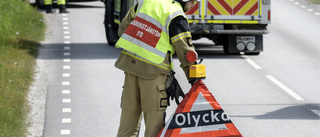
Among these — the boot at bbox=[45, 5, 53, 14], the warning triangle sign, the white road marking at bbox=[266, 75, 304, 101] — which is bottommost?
the boot at bbox=[45, 5, 53, 14]

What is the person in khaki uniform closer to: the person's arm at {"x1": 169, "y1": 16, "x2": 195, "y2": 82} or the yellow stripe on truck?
the person's arm at {"x1": 169, "y1": 16, "x2": 195, "y2": 82}

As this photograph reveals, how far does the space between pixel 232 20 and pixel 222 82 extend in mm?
3622

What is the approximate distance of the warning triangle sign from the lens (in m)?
6.95

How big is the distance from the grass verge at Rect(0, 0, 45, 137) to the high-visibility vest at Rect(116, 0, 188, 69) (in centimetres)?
263

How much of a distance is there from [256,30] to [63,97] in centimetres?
642

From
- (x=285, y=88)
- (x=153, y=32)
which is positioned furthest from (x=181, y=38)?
(x=285, y=88)

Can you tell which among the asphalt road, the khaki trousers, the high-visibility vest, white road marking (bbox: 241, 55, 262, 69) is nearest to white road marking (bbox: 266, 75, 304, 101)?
the asphalt road

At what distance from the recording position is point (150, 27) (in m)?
7.06

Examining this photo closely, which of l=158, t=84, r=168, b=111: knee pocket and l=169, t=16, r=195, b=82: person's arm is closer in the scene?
l=169, t=16, r=195, b=82: person's arm

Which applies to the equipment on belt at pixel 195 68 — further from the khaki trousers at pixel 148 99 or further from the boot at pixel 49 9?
the boot at pixel 49 9

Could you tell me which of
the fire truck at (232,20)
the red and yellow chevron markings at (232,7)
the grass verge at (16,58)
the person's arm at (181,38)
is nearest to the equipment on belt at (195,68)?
the person's arm at (181,38)

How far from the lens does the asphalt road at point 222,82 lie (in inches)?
434

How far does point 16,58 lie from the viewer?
52.1 ft

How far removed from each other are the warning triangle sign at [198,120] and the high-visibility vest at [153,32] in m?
0.37
